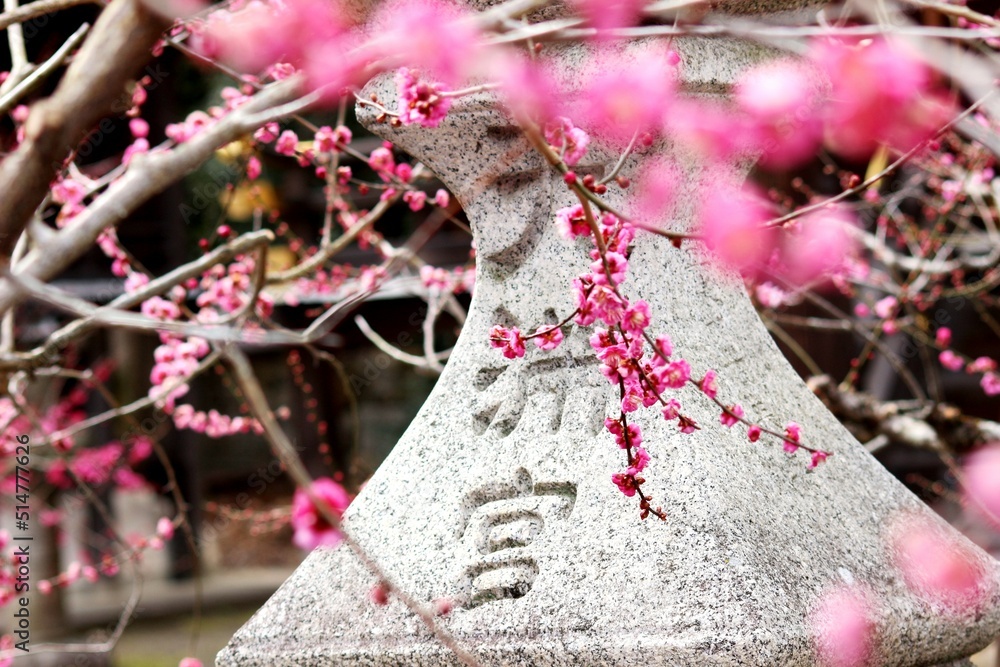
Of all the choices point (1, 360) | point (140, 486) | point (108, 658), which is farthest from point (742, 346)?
point (140, 486)

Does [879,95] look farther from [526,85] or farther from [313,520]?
[313,520]

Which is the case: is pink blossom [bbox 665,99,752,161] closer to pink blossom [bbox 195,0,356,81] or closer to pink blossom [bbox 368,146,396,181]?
pink blossom [bbox 195,0,356,81]

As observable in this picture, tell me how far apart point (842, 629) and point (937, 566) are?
0.28 meters

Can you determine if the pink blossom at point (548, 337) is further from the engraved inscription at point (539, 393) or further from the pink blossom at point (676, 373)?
the engraved inscription at point (539, 393)

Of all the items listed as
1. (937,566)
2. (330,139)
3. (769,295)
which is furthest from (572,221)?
(769,295)

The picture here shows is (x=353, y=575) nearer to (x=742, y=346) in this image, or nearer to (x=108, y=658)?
(x=742, y=346)

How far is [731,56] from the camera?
5.65 ft

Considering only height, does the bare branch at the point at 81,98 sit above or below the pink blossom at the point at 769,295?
below

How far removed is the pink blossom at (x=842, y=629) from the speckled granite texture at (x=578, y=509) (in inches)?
0.8

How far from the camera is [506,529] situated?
Answer: 5.22ft

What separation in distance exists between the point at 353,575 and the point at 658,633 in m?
0.55

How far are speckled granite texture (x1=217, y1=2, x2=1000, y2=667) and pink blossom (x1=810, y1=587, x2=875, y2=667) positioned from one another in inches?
0.8

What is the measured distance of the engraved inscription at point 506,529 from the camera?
1526 millimetres

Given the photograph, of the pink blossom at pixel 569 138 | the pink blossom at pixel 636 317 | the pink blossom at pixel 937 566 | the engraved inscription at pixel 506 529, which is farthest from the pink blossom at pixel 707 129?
the pink blossom at pixel 937 566
